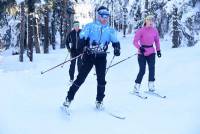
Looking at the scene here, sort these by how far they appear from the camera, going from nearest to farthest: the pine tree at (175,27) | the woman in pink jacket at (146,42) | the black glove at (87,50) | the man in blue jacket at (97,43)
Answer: the man in blue jacket at (97,43) → the black glove at (87,50) → the woman in pink jacket at (146,42) → the pine tree at (175,27)

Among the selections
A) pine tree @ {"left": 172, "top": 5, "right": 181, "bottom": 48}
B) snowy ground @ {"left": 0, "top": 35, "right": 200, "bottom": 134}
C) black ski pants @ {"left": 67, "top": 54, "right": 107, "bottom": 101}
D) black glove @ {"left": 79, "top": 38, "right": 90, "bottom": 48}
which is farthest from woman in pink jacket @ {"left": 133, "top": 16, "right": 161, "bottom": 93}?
pine tree @ {"left": 172, "top": 5, "right": 181, "bottom": 48}

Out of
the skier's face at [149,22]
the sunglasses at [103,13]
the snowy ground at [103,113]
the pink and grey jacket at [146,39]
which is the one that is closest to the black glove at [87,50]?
the sunglasses at [103,13]

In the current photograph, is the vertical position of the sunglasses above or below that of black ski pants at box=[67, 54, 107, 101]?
above

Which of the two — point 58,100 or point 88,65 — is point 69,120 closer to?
point 88,65

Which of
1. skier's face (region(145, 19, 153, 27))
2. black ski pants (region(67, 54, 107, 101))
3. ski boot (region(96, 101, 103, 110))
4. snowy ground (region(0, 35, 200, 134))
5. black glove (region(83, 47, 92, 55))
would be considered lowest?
snowy ground (region(0, 35, 200, 134))

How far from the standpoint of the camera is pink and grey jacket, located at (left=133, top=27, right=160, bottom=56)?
11.1m

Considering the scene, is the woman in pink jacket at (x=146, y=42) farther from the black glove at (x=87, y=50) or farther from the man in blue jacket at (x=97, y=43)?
the black glove at (x=87, y=50)

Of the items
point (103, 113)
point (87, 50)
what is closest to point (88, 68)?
point (87, 50)

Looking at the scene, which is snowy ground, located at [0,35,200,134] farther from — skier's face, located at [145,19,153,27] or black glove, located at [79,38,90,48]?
skier's face, located at [145,19,153,27]

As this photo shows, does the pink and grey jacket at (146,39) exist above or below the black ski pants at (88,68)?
above

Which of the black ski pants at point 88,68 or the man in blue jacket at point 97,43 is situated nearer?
the man in blue jacket at point 97,43

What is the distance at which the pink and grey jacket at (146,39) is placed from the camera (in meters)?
11.1

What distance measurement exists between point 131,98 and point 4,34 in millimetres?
32342

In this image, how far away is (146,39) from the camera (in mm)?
11195
